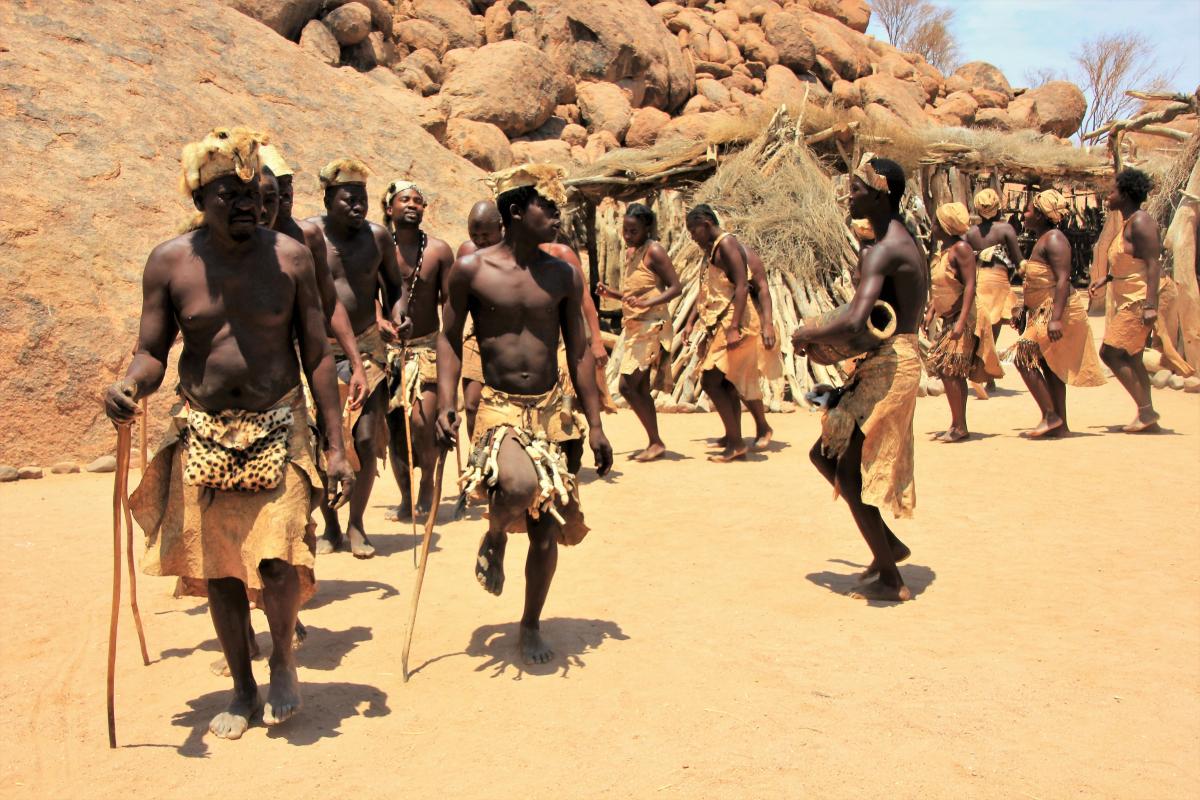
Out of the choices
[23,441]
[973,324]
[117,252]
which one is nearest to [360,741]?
[23,441]

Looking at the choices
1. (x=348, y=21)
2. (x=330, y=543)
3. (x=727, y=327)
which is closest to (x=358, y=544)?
(x=330, y=543)

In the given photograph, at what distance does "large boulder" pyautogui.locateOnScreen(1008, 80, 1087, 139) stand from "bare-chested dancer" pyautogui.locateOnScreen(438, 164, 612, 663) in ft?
105

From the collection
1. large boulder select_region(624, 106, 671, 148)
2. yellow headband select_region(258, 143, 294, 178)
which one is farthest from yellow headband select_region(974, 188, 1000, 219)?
large boulder select_region(624, 106, 671, 148)

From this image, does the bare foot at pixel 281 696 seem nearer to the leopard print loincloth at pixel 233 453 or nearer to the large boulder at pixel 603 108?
the leopard print loincloth at pixel 233 453

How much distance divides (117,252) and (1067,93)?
3258cm

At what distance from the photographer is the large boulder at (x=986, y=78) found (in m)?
36.1

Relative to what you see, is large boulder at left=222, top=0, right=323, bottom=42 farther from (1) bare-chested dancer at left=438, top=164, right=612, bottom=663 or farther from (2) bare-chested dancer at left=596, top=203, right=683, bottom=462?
(1) bare-chested dancer at left=438, top=164, right=612, bottom=663

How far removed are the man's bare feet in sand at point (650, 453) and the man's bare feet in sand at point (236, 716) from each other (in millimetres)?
4982

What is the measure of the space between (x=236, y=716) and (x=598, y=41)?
2411 centimetres

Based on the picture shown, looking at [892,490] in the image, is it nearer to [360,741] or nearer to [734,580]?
[734,580]

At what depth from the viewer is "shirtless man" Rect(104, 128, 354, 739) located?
10.8ft

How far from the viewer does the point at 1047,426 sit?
8.77 metres

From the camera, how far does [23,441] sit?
772 centimetres

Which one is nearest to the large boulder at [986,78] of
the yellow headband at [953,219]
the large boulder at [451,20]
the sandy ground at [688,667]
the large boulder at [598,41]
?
the large boulder at [598,41]
